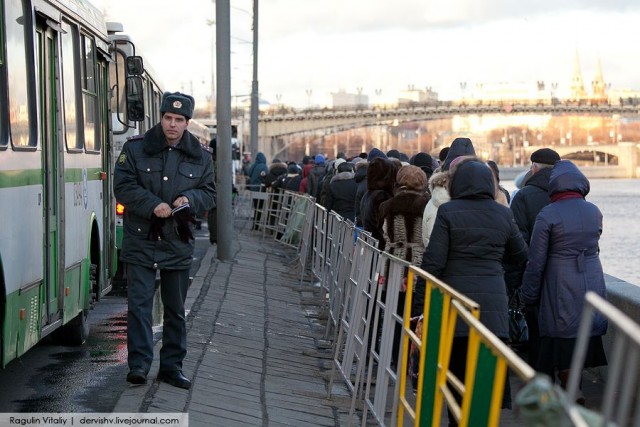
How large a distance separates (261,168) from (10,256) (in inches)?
1016

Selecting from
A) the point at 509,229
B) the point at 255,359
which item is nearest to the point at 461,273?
the point at 509,229

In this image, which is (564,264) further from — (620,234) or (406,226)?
(620,234)

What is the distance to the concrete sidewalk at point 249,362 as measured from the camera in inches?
299

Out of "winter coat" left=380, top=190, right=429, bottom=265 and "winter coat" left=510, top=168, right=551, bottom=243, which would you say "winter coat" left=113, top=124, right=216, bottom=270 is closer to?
"winter coat" left=380, top=190, right=429, bottom=265

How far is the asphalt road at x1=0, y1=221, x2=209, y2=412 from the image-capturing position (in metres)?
8.14

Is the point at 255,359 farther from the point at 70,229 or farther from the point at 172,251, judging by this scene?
the point at 172,251

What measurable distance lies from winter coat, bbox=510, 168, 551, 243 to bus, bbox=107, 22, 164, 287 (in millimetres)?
4078

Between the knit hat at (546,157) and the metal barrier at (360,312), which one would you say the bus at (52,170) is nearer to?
the metal barrier at (360,312)

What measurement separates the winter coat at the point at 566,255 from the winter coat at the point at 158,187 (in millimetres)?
2276

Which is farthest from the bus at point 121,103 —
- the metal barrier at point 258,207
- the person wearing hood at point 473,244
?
the metal barrier at point 258,207

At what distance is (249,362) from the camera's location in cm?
1003

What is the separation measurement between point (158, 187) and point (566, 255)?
2710mm

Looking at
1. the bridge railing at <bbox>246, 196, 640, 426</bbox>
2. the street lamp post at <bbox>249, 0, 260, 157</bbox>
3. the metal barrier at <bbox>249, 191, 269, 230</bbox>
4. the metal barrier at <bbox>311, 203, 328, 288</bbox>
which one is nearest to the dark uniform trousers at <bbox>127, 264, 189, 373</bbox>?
the bridge railing at <bbox>246, 196, 640, 426</bbox>

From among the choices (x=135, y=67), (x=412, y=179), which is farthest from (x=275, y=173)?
(x=412, y=179)
